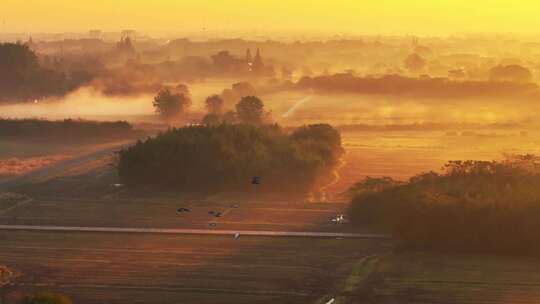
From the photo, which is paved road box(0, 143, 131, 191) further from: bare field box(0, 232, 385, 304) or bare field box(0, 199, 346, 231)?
bare field box(0, 232, 385, 304)

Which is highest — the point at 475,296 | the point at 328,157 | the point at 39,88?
the point at 39,88

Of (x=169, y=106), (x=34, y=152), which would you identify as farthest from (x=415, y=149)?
(x=169, y=106)

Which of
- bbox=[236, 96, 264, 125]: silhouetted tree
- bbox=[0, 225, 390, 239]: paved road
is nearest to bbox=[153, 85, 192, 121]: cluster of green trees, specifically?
bbox=[236, 96, 264, 125]: silhouetted tree

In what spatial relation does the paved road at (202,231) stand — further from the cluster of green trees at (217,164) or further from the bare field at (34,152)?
the bare field at (34,152)


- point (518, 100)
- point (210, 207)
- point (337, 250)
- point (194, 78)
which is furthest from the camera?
point (194, 78)

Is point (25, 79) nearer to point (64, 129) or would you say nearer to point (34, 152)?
point (64, 129)

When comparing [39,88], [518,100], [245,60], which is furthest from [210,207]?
[245,60]

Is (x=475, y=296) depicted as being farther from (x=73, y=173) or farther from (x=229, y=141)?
(x=73, y=173)
